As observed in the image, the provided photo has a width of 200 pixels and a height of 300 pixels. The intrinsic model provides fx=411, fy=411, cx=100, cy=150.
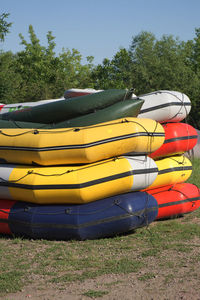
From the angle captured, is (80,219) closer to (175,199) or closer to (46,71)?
(175,199)

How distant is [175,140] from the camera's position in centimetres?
604

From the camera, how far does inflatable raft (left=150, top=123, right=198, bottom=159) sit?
599 centimetres

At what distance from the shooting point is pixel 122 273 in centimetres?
374

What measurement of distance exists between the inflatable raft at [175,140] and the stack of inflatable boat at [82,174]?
0.69 metres

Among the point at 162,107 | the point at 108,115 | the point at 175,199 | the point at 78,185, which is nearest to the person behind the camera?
the point at 78,185

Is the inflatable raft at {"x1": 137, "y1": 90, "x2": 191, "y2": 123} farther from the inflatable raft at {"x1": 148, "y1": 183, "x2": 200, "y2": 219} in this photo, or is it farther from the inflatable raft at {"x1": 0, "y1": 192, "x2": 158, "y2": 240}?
the inflatable raft at {"x1": 0, "y1": 192, "x2": 158, "y2": 240}

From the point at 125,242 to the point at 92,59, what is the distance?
29.7m

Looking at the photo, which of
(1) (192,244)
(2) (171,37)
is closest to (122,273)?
(1) (192,244)

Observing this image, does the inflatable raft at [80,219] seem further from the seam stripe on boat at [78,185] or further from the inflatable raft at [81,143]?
the inflatable raft at [81,143]

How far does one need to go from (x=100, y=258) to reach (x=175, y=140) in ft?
8.06

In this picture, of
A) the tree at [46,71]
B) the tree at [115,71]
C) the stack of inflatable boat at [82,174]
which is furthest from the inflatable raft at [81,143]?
the tree at [115,71]

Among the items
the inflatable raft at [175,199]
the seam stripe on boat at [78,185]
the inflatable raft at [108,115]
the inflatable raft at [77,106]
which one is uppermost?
the inflatable raft at [77,106]

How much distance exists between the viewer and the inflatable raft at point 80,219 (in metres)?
4.82

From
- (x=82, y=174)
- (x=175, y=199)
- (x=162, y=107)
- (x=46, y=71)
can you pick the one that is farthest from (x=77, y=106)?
(x=46, y=71)
